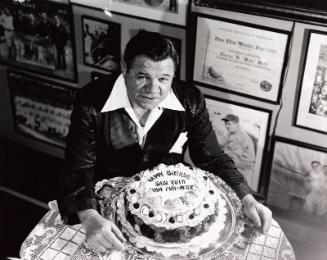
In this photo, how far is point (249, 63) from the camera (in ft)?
7.87

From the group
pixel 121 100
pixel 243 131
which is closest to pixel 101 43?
pixel 121 100

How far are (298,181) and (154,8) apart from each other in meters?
1.19

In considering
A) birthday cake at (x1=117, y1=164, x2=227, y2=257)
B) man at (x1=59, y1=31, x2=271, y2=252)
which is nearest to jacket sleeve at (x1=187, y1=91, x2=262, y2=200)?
man at (x1=59, y1=31, x2=271, y2=252)

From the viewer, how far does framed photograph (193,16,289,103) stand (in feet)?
7.56

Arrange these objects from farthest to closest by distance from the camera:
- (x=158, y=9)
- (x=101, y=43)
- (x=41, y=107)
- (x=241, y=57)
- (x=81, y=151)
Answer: (x=41, y=107) → (x=101, y=43) → (x=158, y=9) → (x=241, y=57) → (x=81, y=151)

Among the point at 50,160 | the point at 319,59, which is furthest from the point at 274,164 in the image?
the point at 50,160

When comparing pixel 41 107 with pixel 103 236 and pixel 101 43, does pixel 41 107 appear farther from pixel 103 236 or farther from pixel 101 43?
pixel 103 236

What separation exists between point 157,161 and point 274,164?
0.69m

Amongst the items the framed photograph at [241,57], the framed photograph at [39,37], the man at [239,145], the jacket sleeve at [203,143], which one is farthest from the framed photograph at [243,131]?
the framed photograph at [39,37]

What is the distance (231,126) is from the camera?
2674mm

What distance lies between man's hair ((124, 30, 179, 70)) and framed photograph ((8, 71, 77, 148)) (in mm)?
1195

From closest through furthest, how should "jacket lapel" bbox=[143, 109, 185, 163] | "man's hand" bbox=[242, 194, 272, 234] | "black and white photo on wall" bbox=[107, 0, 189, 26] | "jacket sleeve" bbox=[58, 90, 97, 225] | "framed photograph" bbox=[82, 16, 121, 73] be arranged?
"man's hand" bbox=[242, 194, 272, 234] → "jacket sleeve" bbox=[58, 90, 97, 225] → "jacket lapel" bbox=[143, 109, 185, 163] → "black and white photo on wall" bbox=[107, 0, 189, 26] → "framed photograph" bbox=[82, 16, 121, 73]

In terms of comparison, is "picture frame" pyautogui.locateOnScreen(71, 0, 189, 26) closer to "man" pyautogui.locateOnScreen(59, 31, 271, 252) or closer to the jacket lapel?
"man" pyautogui.locateOnScreen(59, 31, 271, 252)

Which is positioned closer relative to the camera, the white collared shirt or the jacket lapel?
the white collared shirt
